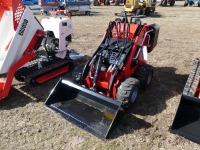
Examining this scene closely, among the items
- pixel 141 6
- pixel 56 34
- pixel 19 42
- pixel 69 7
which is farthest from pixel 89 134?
pixel 141 6

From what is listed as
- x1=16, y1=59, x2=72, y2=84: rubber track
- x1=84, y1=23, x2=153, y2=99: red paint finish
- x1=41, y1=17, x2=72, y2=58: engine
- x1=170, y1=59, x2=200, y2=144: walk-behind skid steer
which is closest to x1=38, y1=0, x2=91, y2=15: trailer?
x1=41, y1=17, x2=72, y2=58: engine

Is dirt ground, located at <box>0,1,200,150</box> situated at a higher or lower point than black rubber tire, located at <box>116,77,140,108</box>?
lower

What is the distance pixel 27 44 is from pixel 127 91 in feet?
8.08

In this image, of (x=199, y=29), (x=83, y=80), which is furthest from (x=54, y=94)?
(x=199, y=29)

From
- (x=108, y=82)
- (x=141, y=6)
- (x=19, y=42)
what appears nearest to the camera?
(x=108, y=82)

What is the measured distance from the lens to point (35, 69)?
5613 mm

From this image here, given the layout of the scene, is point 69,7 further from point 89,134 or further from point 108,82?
point 89,134

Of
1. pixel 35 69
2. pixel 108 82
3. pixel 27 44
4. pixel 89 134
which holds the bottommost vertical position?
pixel 89 134

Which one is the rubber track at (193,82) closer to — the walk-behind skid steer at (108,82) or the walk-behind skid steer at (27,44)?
the walk-behind skid steer at (108,82)

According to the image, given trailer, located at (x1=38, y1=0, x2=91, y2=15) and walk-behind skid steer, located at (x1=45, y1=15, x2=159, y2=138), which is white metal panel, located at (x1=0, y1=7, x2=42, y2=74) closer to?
walk-behind skid steer, located at (x1=45, y1=15, x2=159, y2=138)

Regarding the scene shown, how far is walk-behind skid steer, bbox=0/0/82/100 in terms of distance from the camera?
4.73 meters

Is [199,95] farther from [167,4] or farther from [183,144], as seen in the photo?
[167,4]

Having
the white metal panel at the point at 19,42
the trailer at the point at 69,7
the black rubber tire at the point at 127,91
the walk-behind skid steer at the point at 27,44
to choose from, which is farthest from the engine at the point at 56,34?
the trailer at the point at 69,7

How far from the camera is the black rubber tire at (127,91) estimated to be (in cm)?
413
